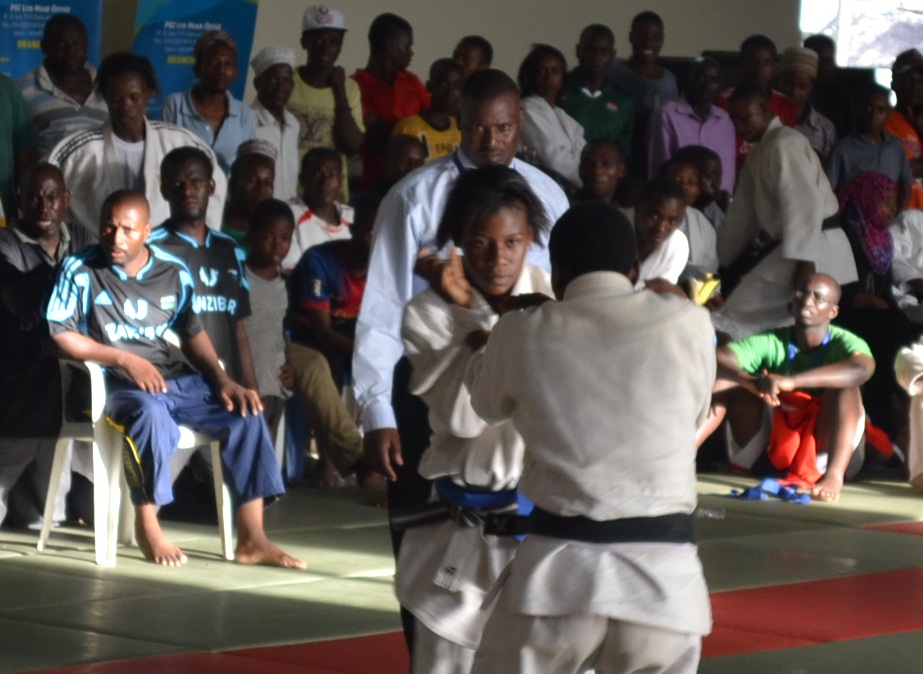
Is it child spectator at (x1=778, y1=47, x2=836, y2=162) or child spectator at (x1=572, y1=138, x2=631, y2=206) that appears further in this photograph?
child spectator at (x1=778, y1=47, x2=836, y2=162)

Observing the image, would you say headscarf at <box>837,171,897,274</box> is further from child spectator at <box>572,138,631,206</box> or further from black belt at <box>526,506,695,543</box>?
black belt at <box>526,506,695,543</box>

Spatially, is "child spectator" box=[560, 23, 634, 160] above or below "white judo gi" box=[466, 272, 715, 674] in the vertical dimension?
above

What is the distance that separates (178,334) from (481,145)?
256cm

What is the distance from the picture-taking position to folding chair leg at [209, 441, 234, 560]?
19.0 feet

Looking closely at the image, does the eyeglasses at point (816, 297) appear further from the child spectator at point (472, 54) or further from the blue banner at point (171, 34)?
the blue banner at point (171, 34)

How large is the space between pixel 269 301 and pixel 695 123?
306 centimetres

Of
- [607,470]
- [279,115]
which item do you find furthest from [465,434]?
[279,115]

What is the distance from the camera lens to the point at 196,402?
19.4 ft

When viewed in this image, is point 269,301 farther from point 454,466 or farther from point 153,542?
point 454,466

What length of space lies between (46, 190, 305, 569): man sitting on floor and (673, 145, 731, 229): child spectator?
361 cm

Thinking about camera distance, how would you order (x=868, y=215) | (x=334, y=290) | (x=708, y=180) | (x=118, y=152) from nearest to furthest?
(x=118, y=152) → (x=334, y=290) → (x=708, y=180) → (x=868, y=215)

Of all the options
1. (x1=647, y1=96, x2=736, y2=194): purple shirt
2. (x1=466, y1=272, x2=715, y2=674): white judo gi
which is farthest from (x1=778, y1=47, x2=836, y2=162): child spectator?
(x1=466, y1=272, x2=715, y2=674): white judo gi

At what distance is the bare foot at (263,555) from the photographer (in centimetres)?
564

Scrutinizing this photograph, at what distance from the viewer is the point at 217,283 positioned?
646cm
